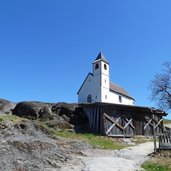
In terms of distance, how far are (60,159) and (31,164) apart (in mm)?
2340

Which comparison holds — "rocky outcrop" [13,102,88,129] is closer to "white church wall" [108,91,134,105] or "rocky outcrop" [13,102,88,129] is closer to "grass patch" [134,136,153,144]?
"grass patch" [134,136,153,144]

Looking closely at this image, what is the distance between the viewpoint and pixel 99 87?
5816 centimetres

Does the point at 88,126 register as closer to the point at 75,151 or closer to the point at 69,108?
the point at 69,108

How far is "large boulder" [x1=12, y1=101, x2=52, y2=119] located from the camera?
30245mm

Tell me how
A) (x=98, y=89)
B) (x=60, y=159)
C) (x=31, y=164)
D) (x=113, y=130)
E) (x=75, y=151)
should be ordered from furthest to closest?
(x=98, y=89), (x=113, y=130), (x=75, y=151), (x=60, y=159), (x=31, y=164)

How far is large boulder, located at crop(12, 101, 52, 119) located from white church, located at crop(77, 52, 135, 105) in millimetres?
26823

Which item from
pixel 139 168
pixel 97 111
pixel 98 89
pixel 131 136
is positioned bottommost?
pixel 139 168

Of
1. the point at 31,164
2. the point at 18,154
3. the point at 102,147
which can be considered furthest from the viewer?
the point at 102,147

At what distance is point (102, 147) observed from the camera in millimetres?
21781

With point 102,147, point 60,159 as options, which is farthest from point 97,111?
point 60,159

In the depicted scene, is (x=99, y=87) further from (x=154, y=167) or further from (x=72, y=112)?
(x=154, y=167)

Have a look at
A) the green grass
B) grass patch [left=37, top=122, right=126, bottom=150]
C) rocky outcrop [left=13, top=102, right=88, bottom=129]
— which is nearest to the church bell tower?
rocky outcrop [left=13, top=102, right=88, bottom=129]

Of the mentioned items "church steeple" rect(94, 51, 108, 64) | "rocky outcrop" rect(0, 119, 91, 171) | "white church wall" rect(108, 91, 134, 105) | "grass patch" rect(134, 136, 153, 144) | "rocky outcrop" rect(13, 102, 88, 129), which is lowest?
"rocky outcrop" rect(0, 119, 91, 171)

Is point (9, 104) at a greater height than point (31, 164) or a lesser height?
greater
